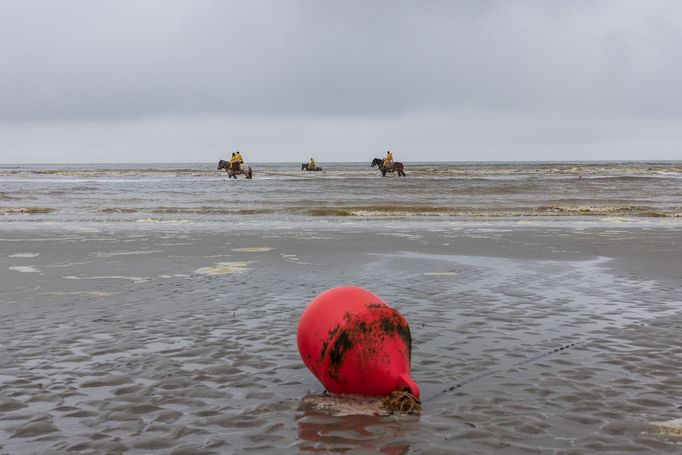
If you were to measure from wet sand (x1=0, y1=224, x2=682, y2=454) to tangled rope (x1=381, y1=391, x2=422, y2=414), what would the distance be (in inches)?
3.9

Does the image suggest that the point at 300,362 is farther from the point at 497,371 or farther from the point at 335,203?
the point at 335,203

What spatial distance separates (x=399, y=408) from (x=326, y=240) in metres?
11.1

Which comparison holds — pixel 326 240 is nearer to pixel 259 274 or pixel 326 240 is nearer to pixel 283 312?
pixel 259 274

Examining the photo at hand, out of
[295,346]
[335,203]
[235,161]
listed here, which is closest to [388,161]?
[235,161]

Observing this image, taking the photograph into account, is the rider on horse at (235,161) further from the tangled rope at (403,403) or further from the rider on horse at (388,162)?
the tangled rope at (403,403)

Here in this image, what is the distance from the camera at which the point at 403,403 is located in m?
4.27

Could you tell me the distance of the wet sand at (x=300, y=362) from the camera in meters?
3.94

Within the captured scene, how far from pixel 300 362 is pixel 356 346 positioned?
121 cm

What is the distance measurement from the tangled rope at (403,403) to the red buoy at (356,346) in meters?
0.07

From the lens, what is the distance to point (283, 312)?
7.47m

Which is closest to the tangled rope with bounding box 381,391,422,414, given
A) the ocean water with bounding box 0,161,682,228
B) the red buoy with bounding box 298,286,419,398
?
the red buoy with bounding box 298,286,419,398

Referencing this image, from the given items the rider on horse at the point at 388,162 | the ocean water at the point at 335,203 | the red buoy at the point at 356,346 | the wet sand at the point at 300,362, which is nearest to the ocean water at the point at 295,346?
the wet sand at the point at 300,362

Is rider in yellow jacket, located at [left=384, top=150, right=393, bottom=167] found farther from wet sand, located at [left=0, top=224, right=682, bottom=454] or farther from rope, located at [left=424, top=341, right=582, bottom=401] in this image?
rope, located at [left=424, top=341, right=582, bottom=401]

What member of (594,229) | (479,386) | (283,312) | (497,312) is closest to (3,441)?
(479,386)
